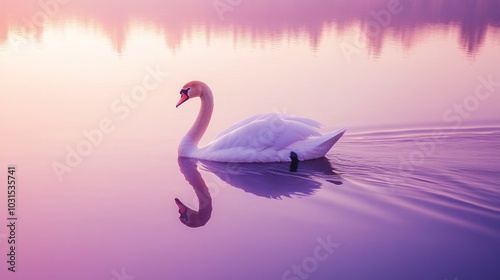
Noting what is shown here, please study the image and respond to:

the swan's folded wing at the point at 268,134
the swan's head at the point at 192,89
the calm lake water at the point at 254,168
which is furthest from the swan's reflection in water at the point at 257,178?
the swan's head at the point at 192,89

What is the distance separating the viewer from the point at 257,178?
672 centimetres

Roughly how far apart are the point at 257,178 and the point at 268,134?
632 mm

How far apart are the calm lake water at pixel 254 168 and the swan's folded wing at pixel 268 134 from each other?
0.86ft

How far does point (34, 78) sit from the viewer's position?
11883mm

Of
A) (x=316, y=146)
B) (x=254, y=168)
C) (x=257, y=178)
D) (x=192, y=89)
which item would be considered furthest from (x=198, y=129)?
(x=316, y=146)

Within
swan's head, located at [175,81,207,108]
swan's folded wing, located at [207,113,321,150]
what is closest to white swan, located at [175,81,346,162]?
swan's folded wing, located at [207,113,321,150]

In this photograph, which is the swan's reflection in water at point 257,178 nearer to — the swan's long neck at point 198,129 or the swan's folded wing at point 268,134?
the swan's long neck at point 198,129

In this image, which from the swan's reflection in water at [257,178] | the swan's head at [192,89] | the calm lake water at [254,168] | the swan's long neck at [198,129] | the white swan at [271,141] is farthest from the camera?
the swan's head at [192,89]

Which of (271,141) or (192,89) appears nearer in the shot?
(271,141)

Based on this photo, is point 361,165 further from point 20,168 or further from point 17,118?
point 17,118

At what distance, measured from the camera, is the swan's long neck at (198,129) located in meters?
7.52

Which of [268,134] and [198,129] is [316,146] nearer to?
[268,134]

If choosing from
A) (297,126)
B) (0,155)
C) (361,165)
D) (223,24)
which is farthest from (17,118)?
(223,24)

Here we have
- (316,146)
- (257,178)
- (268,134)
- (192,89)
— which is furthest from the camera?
(192,89)
